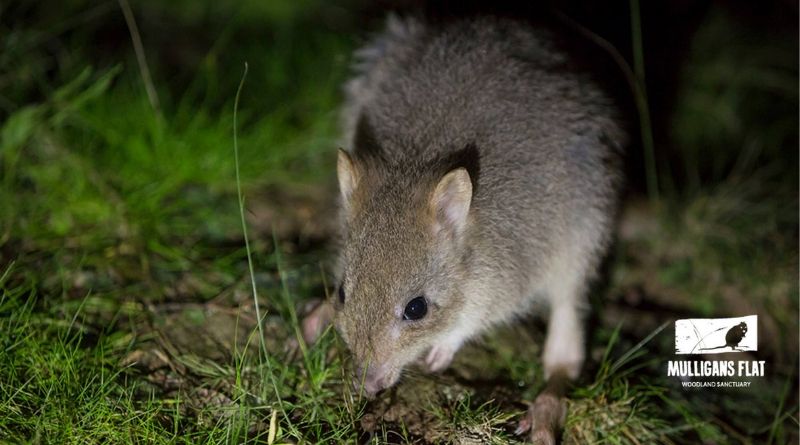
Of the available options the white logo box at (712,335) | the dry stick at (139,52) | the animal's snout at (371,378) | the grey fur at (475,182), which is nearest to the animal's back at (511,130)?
the grey fur at (475,182)

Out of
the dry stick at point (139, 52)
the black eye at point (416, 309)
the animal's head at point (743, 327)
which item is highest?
the dry stick at point (139, 52)

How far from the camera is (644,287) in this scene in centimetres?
472

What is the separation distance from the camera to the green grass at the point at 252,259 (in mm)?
3184

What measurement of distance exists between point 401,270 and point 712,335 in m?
1.58

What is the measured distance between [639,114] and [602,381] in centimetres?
198

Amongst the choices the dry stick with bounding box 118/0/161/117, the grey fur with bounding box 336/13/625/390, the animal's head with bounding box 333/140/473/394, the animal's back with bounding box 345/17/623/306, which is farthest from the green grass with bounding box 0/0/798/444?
the animal's back with bounding box 345/17/623/306

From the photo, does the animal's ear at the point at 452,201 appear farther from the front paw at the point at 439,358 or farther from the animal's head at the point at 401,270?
the front paw at the point at 439,358

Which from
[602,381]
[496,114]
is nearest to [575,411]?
[602,381]

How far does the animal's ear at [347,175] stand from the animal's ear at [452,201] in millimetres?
399

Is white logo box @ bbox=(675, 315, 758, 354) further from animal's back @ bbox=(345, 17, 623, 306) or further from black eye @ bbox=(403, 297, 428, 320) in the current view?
black eye @ bbox=(403, 297, 428, 320)

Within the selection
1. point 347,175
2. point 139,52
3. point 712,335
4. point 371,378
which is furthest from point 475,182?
point 139,52

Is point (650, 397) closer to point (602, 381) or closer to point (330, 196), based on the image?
point (602, 381)

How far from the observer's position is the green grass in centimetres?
318

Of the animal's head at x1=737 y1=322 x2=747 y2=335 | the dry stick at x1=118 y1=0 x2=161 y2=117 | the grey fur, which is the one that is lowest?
the animal's head at x1=737 y1=322 x2=747 y2=335
